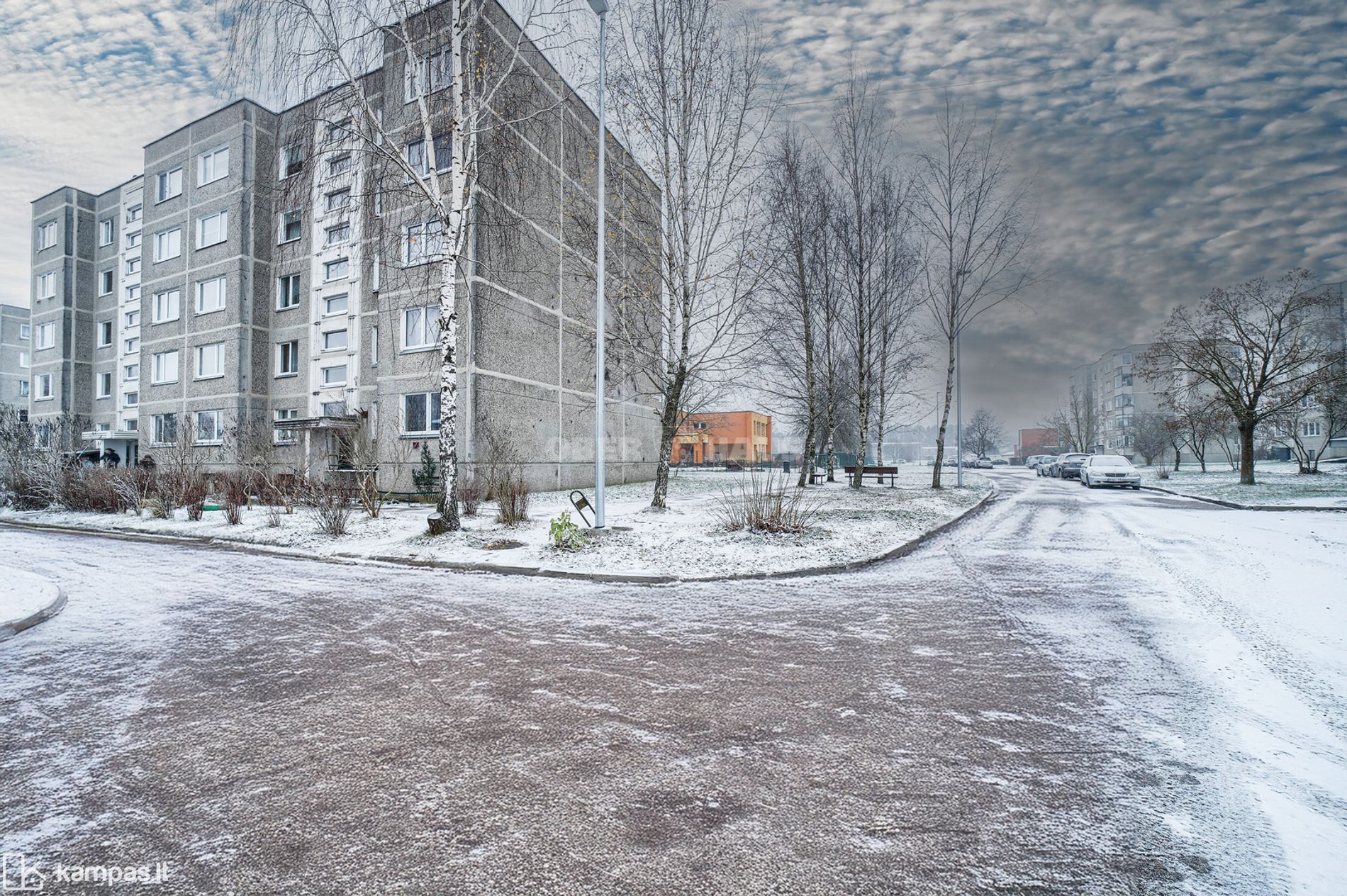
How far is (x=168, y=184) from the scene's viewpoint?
33.3m

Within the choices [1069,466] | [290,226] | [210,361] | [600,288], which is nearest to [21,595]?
[600,288]

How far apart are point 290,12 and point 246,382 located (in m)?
22.7

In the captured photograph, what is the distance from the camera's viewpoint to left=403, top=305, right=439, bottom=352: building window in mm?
22484

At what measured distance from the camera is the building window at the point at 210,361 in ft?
97.7

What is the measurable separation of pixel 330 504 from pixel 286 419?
63.5 feet

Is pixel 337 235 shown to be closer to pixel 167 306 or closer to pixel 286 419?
pixel 286 419

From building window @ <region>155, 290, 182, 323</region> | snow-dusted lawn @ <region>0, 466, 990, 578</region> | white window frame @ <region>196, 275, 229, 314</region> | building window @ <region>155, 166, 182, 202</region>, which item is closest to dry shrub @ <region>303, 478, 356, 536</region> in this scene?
snow-dusted lawn @ <region>0, 466, 990, 578</region>

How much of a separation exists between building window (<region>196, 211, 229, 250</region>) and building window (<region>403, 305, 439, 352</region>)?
15.0 metres

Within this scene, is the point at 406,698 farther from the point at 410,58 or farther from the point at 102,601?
the point at 410,58

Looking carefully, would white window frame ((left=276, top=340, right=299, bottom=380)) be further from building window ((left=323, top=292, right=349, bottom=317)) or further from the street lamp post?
the street lamp post

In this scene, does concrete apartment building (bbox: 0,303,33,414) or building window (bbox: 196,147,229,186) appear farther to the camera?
concrete apartment building (bbox: 0,303,33,414)

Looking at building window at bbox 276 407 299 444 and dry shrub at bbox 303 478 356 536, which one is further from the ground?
building window at bbox 276 407 299 444

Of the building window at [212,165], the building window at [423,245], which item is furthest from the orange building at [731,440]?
the building window at [423,245]

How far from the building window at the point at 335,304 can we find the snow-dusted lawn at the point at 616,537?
501 inches
